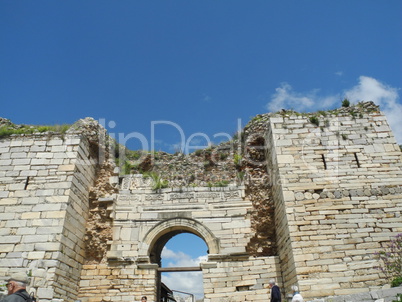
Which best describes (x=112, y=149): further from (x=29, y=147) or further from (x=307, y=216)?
(x=307, y=216)

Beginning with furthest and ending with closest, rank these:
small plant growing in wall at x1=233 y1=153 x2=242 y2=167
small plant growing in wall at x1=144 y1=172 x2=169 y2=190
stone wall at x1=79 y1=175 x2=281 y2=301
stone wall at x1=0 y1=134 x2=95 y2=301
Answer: small plant growing in wall at x1=233 y1=153 x2=242 y2=167 → small plant growing in wall at x1=144 y1=172 x2=169 y2=190 → stone wall at x1=79 y1=175 x2=281 y2=301 → stone wall at x1=0 y1=134 x2=95 y2=301

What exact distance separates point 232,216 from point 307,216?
7.38ft

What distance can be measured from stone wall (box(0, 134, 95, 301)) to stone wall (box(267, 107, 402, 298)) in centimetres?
555

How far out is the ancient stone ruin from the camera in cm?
757

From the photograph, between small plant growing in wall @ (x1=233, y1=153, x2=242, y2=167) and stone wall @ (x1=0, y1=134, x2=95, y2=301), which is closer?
stone wall @ (x1=0, y1=134, x2=95, y2=301)

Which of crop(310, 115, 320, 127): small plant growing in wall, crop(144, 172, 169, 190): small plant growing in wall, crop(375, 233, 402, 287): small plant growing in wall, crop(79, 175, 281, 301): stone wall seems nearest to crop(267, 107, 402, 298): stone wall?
crop(310, 115, 320, 127): small plant growing in wall

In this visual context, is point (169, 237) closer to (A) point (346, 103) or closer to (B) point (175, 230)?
(B) point (175, 230)

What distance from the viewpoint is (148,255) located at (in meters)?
8.92

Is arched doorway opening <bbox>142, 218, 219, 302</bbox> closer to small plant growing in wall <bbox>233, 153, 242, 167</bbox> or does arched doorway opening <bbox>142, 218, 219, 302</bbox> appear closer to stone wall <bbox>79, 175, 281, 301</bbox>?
stone wall <bbox>79, 175, 281, 301</bbox>

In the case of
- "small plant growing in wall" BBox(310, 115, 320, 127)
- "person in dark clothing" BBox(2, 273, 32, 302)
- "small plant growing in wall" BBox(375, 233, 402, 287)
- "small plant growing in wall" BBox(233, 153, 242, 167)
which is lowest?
"person in dark clothing" BBox(2, 273, 32, 302)

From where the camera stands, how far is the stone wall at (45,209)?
750 cm

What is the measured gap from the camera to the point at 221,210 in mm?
9523

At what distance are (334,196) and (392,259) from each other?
1865mm

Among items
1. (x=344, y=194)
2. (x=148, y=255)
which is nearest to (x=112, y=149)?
(x=148, y=255)
